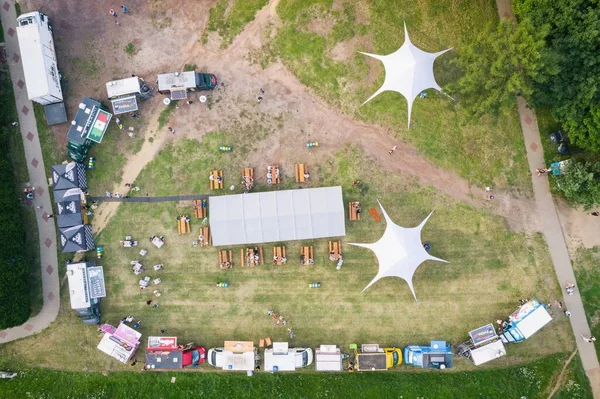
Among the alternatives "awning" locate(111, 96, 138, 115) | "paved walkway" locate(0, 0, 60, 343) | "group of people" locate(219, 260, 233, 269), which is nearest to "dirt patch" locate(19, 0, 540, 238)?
"awning" locate(111, 96, 138, 115)

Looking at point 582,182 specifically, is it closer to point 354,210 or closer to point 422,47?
point 422,47

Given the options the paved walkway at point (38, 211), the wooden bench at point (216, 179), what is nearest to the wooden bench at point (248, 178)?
the wooden bench at point (216, 179)

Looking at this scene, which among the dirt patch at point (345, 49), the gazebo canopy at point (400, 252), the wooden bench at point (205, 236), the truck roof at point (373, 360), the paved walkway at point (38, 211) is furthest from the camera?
the paved walkway at point (38, 211)

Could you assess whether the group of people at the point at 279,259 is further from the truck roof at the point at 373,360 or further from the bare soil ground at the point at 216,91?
the truck roof at the point at 373,360

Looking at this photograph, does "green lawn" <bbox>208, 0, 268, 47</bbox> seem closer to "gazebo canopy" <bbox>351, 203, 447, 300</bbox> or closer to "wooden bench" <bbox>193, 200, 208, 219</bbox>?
"wooden bench" <bbox>193, 200, 208, 219</bbox>

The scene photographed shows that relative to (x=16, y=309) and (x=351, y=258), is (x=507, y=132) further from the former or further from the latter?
(x=16, y=309)

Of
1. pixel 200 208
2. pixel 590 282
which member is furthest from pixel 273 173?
pixel 590 282
